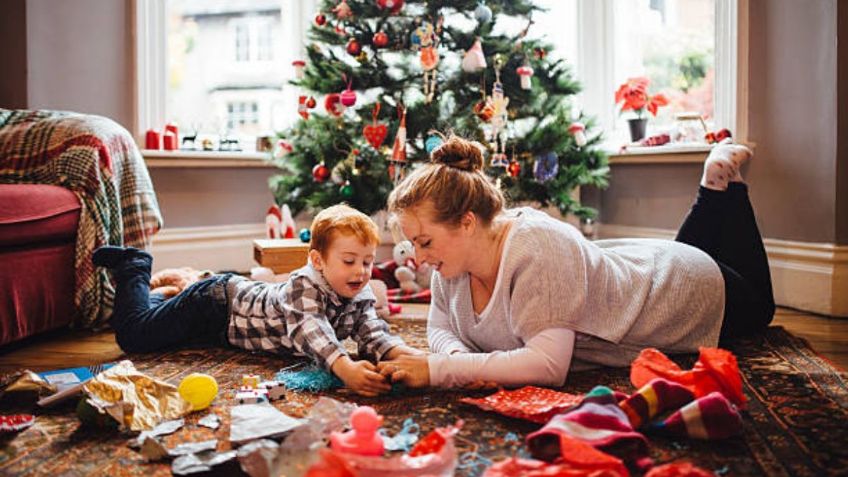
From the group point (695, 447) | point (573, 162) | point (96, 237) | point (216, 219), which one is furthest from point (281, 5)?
point (695, 447)

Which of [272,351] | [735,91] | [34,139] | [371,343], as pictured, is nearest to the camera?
[371,343]

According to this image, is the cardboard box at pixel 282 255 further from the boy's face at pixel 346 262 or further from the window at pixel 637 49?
the window at pixel 637 49

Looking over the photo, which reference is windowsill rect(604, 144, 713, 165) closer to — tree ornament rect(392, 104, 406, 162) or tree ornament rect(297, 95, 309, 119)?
tree ornament rect(392, 104, 406, 162)

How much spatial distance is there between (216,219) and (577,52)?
6.60 feet

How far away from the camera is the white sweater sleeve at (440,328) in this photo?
6.13 ft

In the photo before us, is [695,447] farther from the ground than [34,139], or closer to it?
closer to it

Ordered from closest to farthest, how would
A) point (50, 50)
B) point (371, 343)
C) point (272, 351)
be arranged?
point (371, 343) < point (272, 351) < point (50, 50)

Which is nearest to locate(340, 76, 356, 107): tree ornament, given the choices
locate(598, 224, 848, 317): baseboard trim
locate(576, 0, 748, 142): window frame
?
locate(576, 0, 748, 142): window frame

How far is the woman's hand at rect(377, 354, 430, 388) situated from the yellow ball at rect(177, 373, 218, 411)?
36 cm

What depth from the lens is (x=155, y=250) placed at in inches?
A: 146

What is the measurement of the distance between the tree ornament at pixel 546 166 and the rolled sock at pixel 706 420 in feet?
6.74

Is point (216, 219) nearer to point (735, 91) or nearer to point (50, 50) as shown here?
point (50, 50)

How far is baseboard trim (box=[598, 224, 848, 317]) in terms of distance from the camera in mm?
2797

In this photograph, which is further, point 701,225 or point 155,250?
point 155,250
